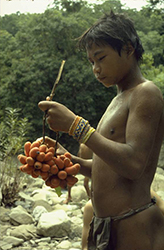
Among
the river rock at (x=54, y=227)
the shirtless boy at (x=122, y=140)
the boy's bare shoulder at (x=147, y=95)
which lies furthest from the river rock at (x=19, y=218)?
the boy's bare shoulder at (x=147, y=95)

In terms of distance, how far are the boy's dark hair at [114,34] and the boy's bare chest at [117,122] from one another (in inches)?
11.6

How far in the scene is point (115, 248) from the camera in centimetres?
181

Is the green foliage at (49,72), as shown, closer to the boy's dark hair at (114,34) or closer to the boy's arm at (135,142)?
the boy's dark hair at (114,34)

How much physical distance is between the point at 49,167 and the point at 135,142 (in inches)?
18.3

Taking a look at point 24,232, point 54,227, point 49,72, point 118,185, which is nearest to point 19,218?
point 24,232

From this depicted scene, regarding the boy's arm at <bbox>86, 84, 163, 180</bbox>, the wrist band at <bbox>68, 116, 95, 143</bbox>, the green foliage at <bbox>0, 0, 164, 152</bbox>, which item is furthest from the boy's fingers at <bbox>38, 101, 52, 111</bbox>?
the green foliage at <bbox>0, 0, 164, 152</bbox>

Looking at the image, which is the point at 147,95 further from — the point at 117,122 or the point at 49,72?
the point at 49,72

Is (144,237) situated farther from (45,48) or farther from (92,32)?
(45,48)

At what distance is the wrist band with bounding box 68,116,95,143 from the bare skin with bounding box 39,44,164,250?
21 mm

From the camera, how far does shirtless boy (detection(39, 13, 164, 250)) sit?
5.43 feet

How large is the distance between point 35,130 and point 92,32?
12.6m

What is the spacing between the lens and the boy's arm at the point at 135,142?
64.3 inches

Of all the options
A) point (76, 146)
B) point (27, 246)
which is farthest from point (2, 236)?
point (76, 146)

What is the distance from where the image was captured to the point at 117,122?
1.81 m
